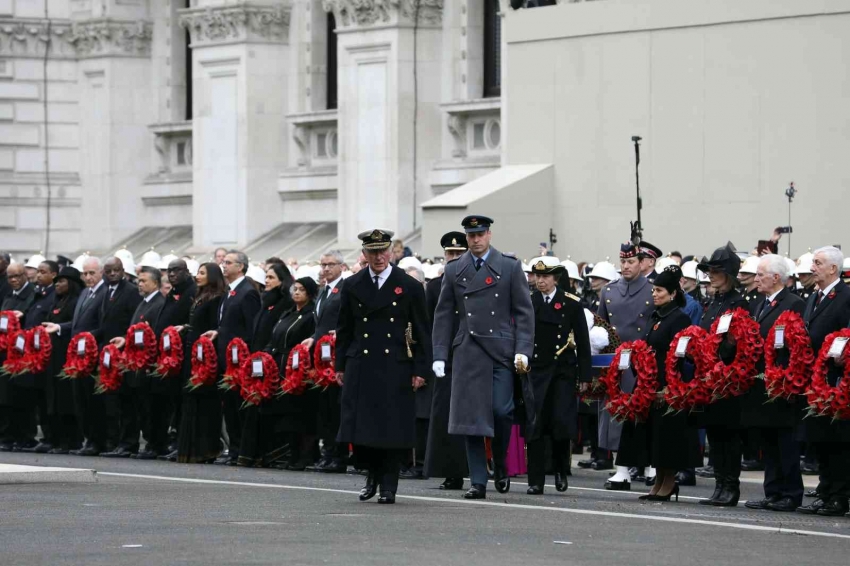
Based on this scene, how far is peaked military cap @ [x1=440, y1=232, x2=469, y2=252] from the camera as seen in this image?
17.6 metres

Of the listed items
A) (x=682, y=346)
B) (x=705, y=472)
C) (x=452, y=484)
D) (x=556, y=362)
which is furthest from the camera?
(x=705, y=472)

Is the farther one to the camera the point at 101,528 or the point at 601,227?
the point at 601,227

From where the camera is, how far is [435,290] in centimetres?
1853

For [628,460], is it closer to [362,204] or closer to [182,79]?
[362,204]

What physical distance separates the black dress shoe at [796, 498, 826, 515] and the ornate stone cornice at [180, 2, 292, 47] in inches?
895

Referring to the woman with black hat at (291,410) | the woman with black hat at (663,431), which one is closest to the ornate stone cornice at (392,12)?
the woman with black hat at (291,410)

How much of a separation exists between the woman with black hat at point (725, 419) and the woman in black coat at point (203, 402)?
6.19m

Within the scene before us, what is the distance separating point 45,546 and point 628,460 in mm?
5559

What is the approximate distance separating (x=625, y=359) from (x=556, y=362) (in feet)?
2.13

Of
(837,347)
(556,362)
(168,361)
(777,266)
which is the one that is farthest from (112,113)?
(837,347)

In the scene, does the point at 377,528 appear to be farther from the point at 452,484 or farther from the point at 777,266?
the point at 777,266

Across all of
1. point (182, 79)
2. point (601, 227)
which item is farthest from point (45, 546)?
point (182, 79)

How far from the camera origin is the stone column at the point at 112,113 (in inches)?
1628

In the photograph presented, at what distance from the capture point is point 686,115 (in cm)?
2691
